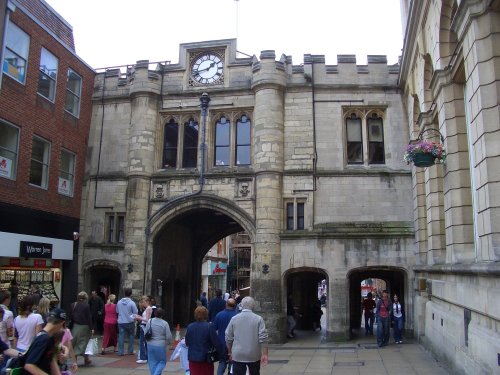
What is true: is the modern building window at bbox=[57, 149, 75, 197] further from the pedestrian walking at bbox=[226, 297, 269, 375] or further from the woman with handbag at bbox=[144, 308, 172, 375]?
the pedestrian walking at bbox=[226, 297, 269, 375]

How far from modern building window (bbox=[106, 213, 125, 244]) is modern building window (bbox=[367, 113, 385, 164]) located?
9.83 m

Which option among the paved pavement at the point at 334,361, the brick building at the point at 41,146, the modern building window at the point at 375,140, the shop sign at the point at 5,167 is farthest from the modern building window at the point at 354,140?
→ the shop sign at the point at 5,167

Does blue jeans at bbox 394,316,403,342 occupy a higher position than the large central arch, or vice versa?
the large central arch

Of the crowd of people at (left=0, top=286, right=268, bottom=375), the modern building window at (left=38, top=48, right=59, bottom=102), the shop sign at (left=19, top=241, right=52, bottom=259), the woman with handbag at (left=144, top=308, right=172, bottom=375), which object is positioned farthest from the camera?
the modern building window at (left=38, top=48, right=59, bottom=102)

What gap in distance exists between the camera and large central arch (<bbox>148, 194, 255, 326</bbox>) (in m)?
19.0

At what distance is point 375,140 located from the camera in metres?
19.0

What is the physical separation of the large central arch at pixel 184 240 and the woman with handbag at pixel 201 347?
10.5m

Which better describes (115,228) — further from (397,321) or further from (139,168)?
(397,321)

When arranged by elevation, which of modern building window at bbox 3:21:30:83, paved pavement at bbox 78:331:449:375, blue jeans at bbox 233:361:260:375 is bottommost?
paved pavement at bbox 78:331:449:375

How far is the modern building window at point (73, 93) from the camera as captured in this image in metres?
19.4

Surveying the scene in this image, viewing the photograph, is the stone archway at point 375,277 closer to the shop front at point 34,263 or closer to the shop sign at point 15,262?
the shop front at point 34,263

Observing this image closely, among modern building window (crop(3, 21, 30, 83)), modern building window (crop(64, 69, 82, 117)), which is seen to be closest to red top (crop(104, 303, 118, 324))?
modern building window (crop(3, 21, 30, 83))

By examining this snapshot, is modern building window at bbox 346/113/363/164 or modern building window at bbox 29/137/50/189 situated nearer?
modern building window at bbox 29/137/50/189

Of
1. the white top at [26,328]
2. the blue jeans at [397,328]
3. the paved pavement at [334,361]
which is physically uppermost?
the white top at [26,328]
